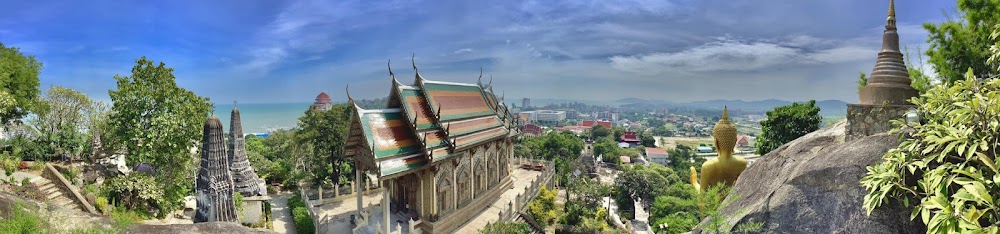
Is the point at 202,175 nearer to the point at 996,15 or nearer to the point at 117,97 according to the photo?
the point at 117,97

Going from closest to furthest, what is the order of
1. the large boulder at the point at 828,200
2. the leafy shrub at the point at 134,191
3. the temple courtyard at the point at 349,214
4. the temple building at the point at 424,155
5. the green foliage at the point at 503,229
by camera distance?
the large boulder at the point at 828,200 < the temple building at the point at 424,155 < the green foliage at the point at 503,229 < the leafy shrub at the point at 134,191 < the temple courtyard at the point at 349,214

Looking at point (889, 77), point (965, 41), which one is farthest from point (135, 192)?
point (965, 41)

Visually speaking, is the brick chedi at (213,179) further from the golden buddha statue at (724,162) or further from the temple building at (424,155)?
the golden buddha statue at (724,162)

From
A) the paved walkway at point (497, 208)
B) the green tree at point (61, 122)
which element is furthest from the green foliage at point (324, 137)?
the green tree at point (61, 122)

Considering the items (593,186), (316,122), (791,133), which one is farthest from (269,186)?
(791,133)

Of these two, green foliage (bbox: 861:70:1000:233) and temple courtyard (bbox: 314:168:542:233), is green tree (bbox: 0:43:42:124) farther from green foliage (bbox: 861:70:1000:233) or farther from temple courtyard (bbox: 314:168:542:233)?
green foliage (bbox: 861:70:1000:233)

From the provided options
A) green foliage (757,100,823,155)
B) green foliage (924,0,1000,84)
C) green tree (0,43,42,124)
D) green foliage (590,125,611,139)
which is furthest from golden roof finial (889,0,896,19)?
green foliage (590,125,611,139)
